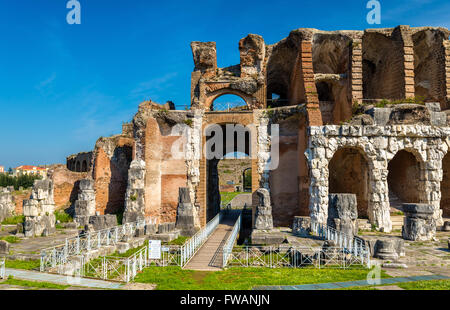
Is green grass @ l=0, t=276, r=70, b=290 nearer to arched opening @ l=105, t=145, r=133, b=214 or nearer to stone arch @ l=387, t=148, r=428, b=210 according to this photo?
arched opening @ l=105, t=145, r=133, b=214

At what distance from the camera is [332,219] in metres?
12.6

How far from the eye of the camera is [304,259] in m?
9.71

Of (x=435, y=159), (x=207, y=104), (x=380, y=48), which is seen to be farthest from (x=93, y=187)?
(x=380, y=48)

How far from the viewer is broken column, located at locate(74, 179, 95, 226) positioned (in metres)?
18.3

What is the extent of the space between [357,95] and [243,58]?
23.7 feet

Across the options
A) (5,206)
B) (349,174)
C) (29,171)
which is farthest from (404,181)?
(29,171)

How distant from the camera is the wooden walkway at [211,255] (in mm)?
9560

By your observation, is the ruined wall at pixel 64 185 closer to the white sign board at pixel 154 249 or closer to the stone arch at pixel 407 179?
the white sign board at pixel 154 249

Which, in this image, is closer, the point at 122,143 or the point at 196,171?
the point at 196,171

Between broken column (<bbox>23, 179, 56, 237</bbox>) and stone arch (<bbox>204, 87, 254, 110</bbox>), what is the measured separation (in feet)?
32.5

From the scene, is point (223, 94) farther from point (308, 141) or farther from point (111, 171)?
point (111, 171)

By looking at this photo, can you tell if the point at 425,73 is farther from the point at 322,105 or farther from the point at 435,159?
the point at 435,159

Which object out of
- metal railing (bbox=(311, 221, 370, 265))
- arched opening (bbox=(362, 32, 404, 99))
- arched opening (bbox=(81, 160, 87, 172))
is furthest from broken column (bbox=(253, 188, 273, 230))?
arched opening (bbox=(81, 160, 87, 172))

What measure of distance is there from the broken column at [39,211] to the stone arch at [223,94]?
9.90 metres
